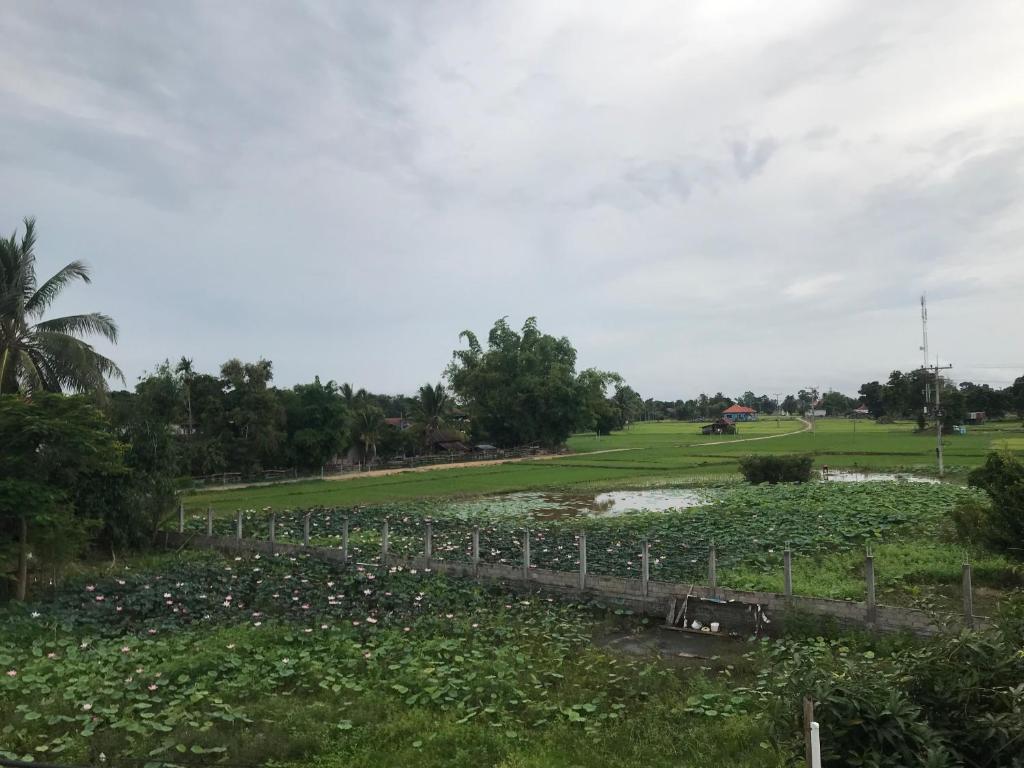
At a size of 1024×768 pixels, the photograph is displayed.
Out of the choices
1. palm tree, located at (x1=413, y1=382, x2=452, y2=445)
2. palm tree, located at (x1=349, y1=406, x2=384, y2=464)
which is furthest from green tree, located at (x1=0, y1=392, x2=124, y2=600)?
palm tree, located at (x1=413, y1=382, x2=452, y2=445)

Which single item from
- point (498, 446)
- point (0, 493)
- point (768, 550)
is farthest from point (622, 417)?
point (0, 493)

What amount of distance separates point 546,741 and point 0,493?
10.1m

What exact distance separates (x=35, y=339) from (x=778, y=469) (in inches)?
1190

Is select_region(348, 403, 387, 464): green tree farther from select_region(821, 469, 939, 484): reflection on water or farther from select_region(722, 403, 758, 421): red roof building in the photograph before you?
select_region(722, 403, 758, 421): red roof building

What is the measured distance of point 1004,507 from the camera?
12.1m

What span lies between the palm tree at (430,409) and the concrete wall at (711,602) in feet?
156

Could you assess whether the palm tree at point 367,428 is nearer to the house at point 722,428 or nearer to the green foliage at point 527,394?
the green foliage at point 527,394

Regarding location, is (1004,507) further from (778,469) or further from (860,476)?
(860,476)

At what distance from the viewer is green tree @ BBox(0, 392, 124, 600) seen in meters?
11.5

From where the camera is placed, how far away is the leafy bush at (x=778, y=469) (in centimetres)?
3312

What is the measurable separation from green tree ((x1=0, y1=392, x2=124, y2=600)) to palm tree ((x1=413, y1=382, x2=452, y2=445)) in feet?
157

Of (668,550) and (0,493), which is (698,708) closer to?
(668,550)

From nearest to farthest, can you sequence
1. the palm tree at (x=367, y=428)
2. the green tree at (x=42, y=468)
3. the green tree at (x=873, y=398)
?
the green tree at (x=42, y=468), the palm tree at (x=367, y=428), the green tree at (x=873, y=398)

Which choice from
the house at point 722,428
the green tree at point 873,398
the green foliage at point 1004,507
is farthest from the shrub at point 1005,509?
the green tree at point 873,398
